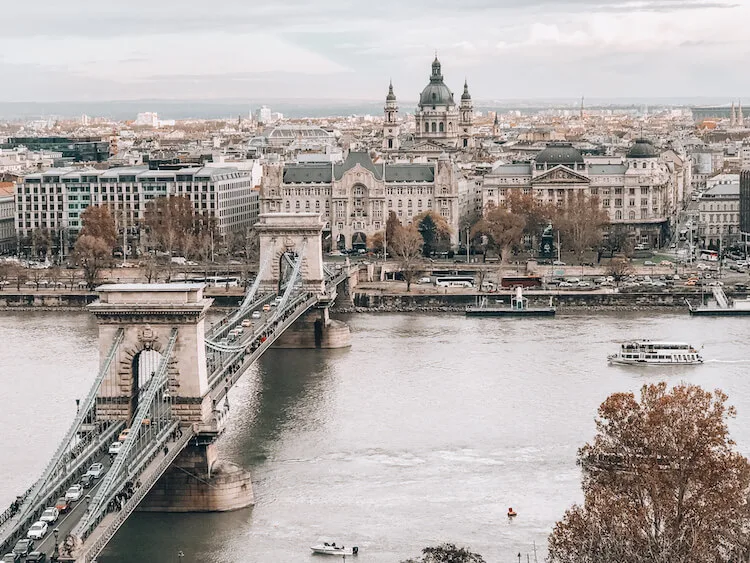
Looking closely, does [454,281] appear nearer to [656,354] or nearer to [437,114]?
[656,354]

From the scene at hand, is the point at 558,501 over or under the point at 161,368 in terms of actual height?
under

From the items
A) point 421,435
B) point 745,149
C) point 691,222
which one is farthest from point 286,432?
point 745,149

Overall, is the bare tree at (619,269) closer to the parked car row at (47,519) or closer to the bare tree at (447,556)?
the parked car row at (47,519)

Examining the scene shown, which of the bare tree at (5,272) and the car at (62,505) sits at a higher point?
the car at (62,505)

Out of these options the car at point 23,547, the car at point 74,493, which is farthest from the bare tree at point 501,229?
the car at point 23,547

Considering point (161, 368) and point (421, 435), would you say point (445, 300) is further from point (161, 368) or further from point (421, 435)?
point (161, 368)
